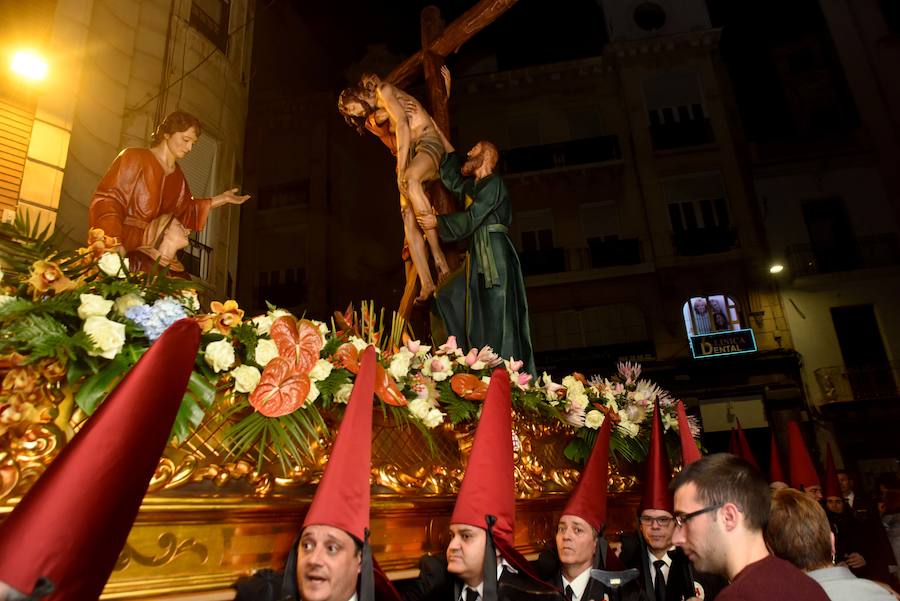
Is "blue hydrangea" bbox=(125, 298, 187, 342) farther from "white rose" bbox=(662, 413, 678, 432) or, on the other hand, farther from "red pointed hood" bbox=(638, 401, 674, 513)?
"white rose" bbox=(662, 413, 678, 432)

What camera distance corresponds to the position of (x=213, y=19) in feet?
28.7

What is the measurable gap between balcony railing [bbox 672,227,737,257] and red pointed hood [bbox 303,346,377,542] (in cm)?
1367

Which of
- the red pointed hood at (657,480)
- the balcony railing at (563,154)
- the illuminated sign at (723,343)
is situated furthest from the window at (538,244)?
the red pointed hood at (657,480)

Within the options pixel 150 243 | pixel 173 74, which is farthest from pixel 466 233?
pixel 173 74

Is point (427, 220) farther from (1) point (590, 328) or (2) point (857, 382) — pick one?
(2) point (857, 382)

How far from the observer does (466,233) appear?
405cm

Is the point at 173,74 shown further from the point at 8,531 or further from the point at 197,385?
the point at 8,531

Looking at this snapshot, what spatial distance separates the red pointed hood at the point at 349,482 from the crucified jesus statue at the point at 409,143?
2.25 meters

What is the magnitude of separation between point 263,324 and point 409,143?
249 centimetres

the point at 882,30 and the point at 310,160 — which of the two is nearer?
the point at 882,30

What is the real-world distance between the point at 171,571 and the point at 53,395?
584 millimetres

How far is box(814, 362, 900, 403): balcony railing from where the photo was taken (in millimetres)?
13148

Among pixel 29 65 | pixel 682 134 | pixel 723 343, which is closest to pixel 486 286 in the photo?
pixel 29 65

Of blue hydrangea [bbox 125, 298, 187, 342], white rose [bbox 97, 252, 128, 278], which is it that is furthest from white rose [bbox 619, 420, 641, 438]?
white rose [bbox 97, 252, 128, 278]
